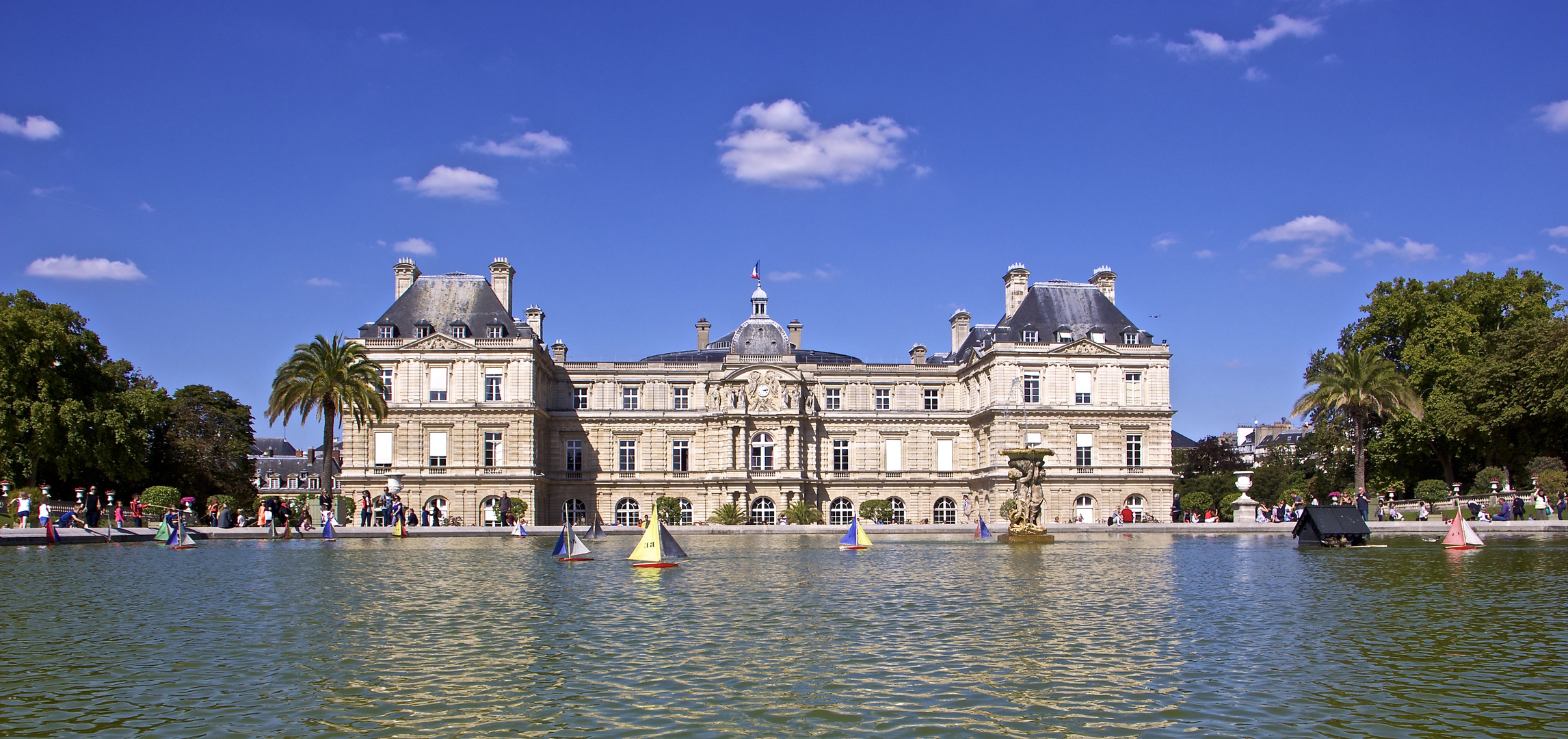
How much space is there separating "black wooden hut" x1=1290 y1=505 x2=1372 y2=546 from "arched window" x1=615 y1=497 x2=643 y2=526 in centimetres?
4100

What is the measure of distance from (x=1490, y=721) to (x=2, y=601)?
21188 mm

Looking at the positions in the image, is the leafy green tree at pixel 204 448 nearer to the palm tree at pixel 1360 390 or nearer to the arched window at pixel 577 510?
the arched window at pixel 577 510

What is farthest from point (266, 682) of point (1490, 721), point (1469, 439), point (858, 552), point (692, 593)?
point (1469, 439)

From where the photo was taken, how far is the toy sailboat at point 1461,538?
3381cm

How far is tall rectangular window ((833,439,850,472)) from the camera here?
7050 cm

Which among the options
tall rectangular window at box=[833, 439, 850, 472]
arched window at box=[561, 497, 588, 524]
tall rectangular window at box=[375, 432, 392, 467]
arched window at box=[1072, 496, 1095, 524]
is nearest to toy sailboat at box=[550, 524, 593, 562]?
tall rectangular window at box=[375, 432, 392, 467]

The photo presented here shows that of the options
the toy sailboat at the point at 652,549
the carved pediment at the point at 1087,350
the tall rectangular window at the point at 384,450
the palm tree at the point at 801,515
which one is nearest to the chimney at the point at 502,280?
the tall rectangular window at the point at 384,450

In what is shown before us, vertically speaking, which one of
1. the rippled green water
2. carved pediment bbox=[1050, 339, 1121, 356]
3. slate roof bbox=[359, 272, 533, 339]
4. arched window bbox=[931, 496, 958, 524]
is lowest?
Result: arched window bbox=[931, 496, 958, 524]

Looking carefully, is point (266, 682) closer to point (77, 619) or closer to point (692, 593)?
point (77, 619)

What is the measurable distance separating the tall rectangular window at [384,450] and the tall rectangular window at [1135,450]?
134ft

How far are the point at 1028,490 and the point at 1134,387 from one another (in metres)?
26.4

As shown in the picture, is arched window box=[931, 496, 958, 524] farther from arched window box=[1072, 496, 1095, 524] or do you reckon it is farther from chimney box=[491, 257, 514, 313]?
chimney box=[491, 257, 514, 313]

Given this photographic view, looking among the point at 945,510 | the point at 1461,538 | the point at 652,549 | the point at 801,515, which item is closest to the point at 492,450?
the point at 801,515

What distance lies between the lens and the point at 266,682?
12602 mm
